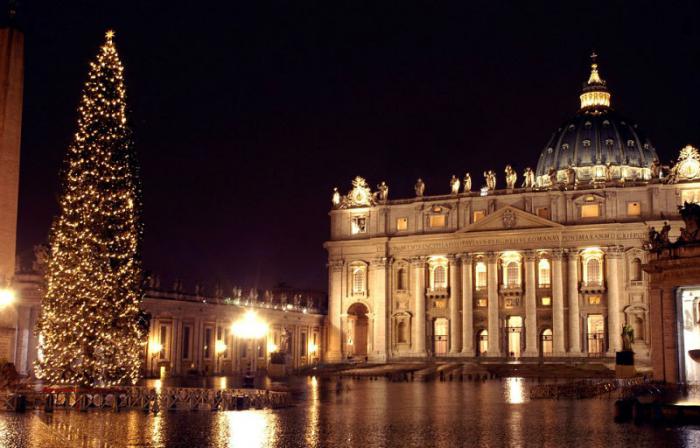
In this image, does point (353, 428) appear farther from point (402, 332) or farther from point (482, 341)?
point (402, 332)

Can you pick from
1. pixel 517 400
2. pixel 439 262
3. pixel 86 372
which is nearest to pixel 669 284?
pixel 517 400

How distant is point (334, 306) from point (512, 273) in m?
16.6

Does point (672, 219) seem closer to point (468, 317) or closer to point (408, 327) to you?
point (468, 317)

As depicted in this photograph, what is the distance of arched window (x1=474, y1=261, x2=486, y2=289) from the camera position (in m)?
77.9

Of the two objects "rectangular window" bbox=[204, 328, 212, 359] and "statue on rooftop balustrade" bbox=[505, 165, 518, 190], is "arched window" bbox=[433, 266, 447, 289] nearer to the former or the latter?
"statue on rooftop balustrade" bbox=[505, 165, 518, 190]

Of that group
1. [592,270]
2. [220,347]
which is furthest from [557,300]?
[220,347]

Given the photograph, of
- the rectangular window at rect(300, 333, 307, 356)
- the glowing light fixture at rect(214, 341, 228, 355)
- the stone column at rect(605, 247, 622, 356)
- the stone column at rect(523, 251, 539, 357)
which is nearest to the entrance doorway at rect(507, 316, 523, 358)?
the stone column at rect(523, 251, 539, 357)

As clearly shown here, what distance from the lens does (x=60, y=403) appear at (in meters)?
24.5

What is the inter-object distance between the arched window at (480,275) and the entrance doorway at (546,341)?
633 centimetres

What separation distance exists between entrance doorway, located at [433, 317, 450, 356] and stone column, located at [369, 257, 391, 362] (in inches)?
171

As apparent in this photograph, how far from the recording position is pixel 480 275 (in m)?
78.4

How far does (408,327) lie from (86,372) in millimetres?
56014

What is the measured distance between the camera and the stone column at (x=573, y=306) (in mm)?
72438

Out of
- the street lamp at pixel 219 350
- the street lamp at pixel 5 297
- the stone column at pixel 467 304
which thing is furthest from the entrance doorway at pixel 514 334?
the street lamp at pixel 5 297
